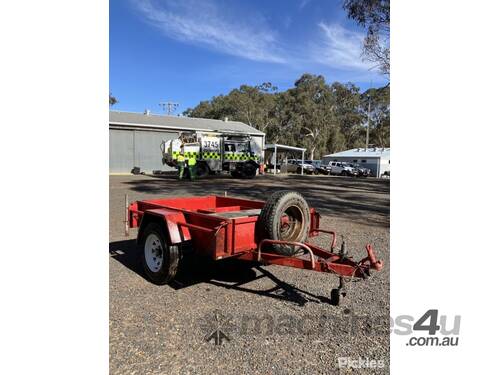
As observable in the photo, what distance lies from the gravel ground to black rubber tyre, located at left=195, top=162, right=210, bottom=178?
17.6 metres

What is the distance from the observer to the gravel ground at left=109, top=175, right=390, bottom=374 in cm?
314

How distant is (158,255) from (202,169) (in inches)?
738

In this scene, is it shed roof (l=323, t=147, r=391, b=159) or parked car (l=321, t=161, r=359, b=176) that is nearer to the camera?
parked car (l=321, t=161, r=359, b=176)

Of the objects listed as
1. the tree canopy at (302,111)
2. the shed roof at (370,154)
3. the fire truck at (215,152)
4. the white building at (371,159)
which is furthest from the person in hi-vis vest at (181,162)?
the tree canopy at (302,111)

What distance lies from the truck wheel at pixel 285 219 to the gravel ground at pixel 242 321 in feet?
2.02

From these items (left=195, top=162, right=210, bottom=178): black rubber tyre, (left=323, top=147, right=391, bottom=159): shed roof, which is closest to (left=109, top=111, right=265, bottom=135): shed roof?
(left=195, top=162, right=210, bottom=178): black rubber tyre

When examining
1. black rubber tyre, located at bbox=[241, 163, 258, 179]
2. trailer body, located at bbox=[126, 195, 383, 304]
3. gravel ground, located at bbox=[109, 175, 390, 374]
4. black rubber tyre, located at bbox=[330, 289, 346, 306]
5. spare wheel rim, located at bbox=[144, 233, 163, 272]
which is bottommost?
gravel ground, located at bbox=[109, 175, 390, 374]

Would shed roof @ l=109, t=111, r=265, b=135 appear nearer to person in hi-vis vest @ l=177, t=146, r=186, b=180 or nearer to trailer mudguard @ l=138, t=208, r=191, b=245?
person in hi-vis vest @ l=177, t=146, r=186, b=180

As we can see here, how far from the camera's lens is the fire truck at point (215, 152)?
A: 902 inches

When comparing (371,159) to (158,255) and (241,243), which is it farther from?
(241,243)

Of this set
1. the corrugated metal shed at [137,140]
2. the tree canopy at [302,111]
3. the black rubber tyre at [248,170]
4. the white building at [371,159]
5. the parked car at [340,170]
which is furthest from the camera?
the tree canopy at [302,111]

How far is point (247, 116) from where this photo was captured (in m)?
55.7

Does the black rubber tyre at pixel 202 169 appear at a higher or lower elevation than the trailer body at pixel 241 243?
higher

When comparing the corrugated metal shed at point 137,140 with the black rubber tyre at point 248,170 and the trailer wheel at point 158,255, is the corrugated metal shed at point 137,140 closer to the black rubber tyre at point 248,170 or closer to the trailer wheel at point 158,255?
the black rubber tyre at point 248,170
